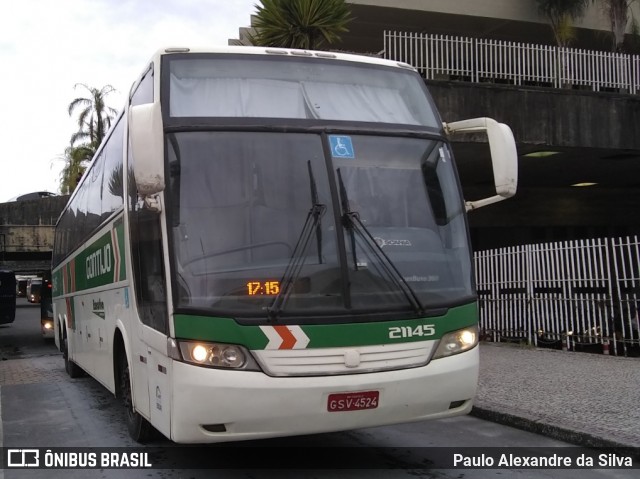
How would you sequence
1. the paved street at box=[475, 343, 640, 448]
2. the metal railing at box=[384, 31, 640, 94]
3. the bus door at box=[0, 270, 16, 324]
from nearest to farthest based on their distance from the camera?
the paved street at box=[475, 343, 640, 448] < the metal railing at box=[384, 31, 640, 94] < the bus door at box=[0, 270, 16, 324]

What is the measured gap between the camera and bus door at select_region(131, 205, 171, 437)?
17.3ft

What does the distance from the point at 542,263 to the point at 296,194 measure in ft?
32.6

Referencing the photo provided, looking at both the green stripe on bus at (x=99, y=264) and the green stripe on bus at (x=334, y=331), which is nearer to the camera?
the green stripe on bus at (x=334, y=331)

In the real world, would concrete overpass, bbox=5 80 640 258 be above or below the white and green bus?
above

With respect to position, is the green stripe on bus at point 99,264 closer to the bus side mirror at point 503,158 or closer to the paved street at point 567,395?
the bus side mirror at point 503,158

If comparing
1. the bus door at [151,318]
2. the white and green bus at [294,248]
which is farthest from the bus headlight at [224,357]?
the bus door at [151,318]

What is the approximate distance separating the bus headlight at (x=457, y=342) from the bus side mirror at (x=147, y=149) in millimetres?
2455

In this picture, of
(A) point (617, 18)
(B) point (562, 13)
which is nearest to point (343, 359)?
(B) point (562, 13)

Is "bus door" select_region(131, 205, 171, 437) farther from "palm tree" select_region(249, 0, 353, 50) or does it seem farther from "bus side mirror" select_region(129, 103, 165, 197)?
"palm tree" select_region(249, 0, 353, 50)

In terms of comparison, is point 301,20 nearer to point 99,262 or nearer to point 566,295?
point 566,295

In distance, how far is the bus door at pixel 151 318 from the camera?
528 centimetres

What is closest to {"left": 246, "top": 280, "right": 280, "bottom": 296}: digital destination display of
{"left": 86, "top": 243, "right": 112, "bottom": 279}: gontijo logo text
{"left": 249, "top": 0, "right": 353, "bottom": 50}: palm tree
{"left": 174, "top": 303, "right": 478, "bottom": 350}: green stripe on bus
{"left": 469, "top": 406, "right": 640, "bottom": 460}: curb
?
{"left": 174, "top": 303, "right": 478, "bottom": 350}: green stripe on bus

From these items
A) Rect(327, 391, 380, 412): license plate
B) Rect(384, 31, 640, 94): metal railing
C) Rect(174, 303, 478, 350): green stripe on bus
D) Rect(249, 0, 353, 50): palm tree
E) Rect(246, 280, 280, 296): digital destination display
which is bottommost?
Rect(327, 391, 380, 412): license plate

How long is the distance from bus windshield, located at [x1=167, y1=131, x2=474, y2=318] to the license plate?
600mm
